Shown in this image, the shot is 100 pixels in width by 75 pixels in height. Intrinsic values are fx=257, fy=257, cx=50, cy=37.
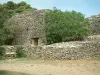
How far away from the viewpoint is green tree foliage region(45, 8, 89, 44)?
78.0 ft

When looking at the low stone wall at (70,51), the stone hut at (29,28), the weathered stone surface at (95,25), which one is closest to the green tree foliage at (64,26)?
the stone hut at (29,28)

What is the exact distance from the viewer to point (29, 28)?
2666 cm

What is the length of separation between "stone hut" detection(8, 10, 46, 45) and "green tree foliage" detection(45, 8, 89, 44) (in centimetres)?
92

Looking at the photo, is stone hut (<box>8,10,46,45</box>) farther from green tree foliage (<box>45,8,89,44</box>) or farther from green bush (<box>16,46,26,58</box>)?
green bush (<box>16,46,26,58</box>)

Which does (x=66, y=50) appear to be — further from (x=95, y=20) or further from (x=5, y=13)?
(x=95, y=20)

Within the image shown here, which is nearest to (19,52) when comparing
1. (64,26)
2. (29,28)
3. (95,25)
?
(29,28)

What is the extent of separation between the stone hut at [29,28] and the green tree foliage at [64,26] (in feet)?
3.00

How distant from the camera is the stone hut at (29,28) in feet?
84.0

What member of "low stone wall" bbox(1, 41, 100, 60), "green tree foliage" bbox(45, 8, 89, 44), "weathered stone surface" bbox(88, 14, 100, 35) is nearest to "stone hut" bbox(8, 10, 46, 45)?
"green tree foliage" bbox(45, 8, 89, 44)

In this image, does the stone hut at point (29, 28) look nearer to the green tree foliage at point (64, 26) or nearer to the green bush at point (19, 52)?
the green tree foliage at point (64, 26)

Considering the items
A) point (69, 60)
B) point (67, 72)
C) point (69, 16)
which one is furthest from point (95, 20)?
point (67, 72)

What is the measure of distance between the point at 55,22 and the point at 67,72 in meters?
10.5

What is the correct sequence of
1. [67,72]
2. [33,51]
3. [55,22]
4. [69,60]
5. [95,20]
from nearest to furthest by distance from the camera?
[67,72] < [69,60] < [33,51] < [55,22] < [95,20]

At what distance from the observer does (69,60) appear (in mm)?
19703
